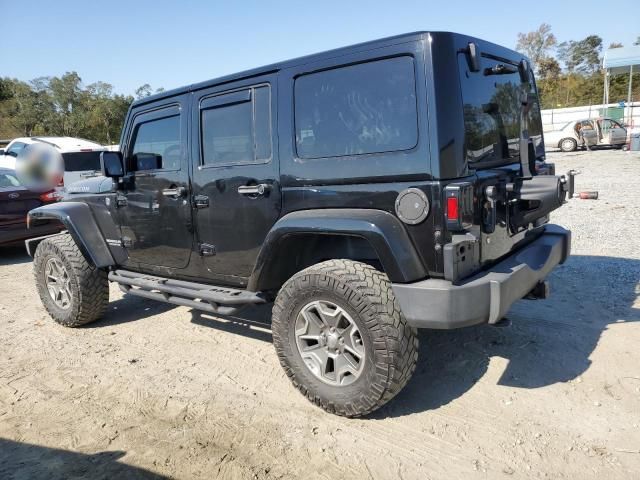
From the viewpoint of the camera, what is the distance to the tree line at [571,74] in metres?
41.0

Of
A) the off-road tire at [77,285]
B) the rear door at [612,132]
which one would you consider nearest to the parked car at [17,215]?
the off-road tire at [77,285]

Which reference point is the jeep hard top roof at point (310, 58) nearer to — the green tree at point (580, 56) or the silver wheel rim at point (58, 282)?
the silver wheel rim at point (58, 282)

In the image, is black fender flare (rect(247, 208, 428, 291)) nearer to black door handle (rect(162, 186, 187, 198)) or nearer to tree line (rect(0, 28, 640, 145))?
black door handle (rect(162, 186, 187, 198))

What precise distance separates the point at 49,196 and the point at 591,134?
21731 millimetres

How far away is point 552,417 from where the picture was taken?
286cm

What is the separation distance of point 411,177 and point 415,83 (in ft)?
1.67

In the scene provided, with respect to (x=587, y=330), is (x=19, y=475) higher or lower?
lower

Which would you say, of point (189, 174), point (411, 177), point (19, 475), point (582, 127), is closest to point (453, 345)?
point (411, 177)

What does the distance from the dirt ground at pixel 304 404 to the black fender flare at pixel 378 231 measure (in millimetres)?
963

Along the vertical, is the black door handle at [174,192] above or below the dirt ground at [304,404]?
above

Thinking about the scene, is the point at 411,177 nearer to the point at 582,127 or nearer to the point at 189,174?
the point at 189,174

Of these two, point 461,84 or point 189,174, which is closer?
point 461,84

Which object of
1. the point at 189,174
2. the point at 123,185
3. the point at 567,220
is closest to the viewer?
the point at 189,174

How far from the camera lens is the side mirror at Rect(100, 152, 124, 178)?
4.14 metres
